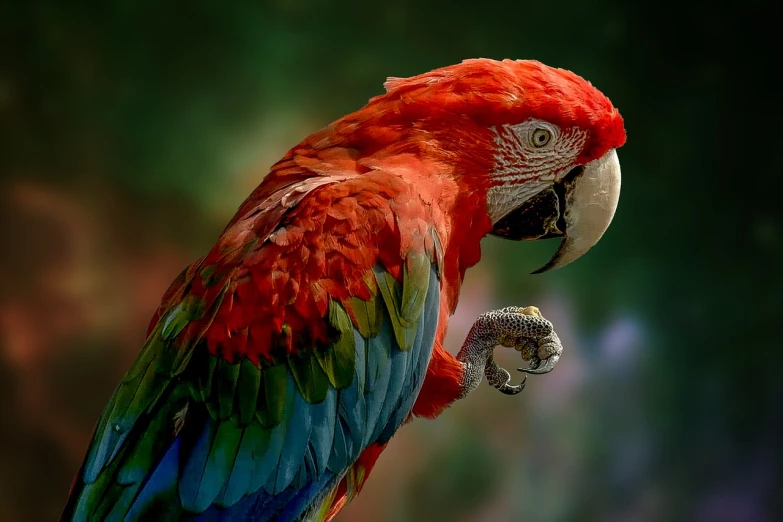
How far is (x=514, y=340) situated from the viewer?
1.31m

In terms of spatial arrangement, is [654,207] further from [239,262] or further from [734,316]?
[239,262]

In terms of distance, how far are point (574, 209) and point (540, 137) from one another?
143 millimetres

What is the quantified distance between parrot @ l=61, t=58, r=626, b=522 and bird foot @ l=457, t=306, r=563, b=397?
13 centimetres

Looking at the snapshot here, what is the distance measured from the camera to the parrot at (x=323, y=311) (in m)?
0.99

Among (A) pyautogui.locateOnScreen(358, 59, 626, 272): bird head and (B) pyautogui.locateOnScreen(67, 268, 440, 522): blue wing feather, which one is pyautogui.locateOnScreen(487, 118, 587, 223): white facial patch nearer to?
(A) pyautogui.locateOnScreen(358, 59, 626, 272): bird head

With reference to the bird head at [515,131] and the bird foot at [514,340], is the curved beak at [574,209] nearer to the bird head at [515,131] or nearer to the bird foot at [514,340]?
the bird head at [515,131]

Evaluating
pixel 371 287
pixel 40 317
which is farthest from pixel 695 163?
pixel 40 317

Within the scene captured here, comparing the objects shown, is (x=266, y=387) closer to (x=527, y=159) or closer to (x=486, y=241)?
(x=527, y=159)

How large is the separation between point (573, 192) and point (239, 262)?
1.79 ft

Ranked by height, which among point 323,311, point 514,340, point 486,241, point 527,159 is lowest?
point 323,311

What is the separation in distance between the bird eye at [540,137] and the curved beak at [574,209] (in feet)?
0.27

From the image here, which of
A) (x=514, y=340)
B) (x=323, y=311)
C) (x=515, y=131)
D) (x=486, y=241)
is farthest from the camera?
(x=486, y=241)

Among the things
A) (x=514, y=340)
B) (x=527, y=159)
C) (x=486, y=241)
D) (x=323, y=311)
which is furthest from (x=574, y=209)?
(x=486, y=241)

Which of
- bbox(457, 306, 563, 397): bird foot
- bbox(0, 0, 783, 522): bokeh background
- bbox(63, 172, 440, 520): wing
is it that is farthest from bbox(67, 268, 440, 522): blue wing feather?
bbox(0, 0, 783, 522): bokeh background
